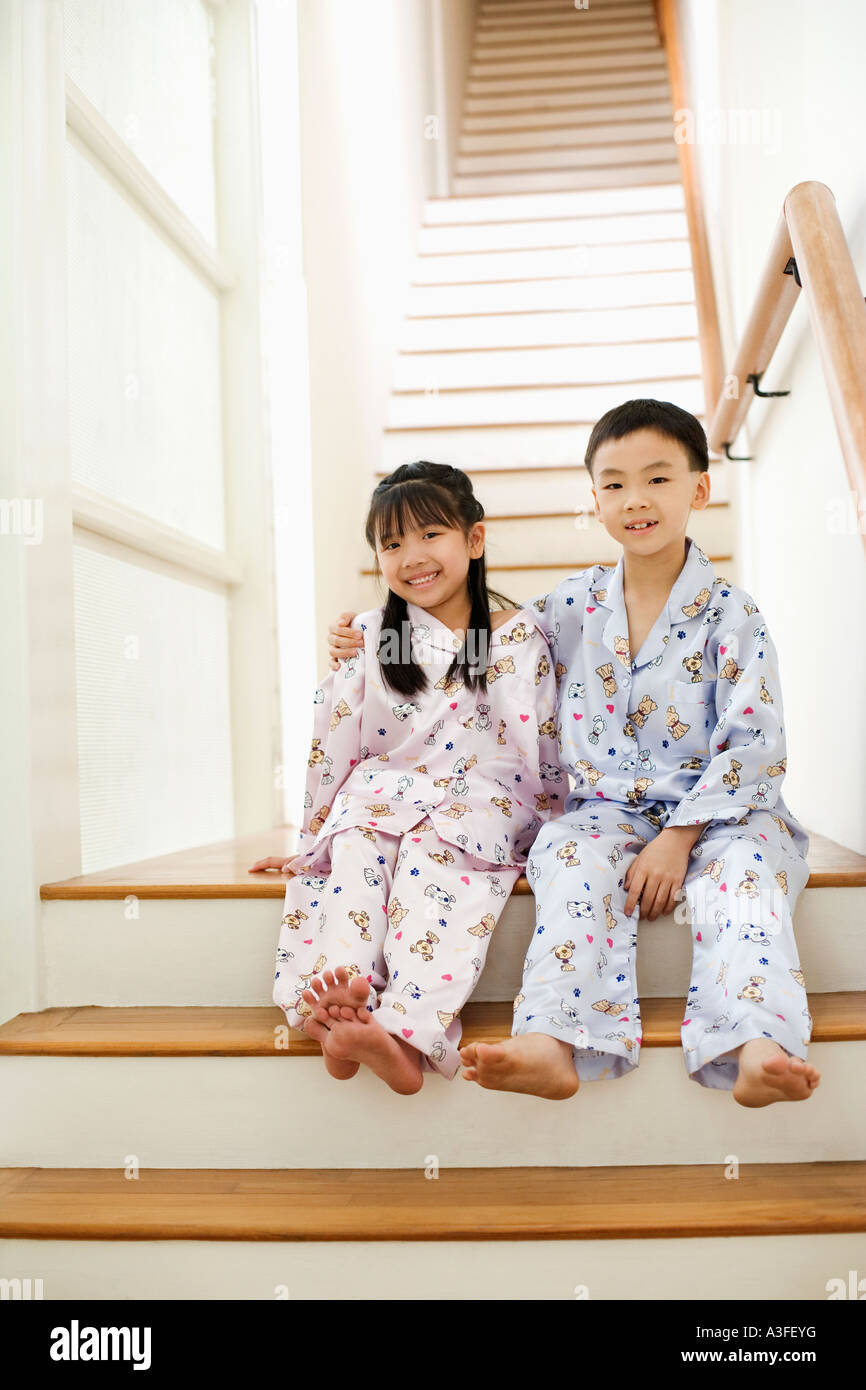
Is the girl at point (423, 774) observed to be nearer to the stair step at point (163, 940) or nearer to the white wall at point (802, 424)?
the stair step at point (163, 940)

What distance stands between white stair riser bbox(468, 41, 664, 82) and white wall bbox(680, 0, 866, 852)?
3.04 meters

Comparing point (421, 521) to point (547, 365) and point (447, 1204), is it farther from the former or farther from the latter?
point (547, 365)

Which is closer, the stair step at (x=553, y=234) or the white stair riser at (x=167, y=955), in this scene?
the white stair riser at (x=167, y=955)

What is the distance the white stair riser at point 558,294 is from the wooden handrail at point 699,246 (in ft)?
1.83

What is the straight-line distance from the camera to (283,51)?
106 inches

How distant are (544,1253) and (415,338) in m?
3.18

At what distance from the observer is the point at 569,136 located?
514cm

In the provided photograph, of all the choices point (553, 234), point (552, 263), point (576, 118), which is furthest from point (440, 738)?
point (576, 118)

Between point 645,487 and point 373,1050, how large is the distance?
2.68 ft

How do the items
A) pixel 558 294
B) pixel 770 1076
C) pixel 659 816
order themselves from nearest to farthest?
pixel 770 1076
pixel 659 816
pixel 558 294

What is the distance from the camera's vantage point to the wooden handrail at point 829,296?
50.6 inches

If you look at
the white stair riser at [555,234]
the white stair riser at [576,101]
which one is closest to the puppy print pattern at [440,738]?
the white stair riser at [555,234]

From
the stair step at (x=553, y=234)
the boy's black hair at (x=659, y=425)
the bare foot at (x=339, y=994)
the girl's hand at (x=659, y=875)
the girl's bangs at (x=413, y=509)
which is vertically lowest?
the bare foot at (x=339, y=994)

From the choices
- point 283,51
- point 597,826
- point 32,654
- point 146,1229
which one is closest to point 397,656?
point 597,826
